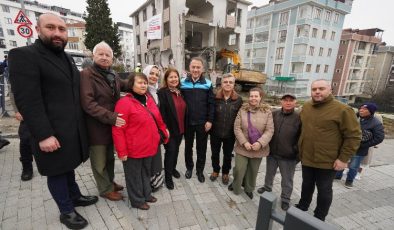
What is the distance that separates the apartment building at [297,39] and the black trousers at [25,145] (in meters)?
29.6

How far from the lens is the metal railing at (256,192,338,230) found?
2.68 feet

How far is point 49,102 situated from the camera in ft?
6.66

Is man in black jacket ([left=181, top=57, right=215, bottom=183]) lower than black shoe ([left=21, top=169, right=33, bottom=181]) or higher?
higher

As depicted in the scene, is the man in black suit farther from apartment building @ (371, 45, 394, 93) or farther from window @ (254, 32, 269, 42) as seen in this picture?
apartment building @ (371, 45, 394, 93)

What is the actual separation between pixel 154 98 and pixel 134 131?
707 mm

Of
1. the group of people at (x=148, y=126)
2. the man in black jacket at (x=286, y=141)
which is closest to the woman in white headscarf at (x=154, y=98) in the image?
the group of people at (x=148, y=126)

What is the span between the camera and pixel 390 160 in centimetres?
639

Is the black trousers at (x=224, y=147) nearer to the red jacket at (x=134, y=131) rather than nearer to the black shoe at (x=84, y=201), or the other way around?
the red jacket at (x=134, y=131)

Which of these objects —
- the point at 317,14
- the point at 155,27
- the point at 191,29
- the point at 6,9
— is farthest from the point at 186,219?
the point at 6,9

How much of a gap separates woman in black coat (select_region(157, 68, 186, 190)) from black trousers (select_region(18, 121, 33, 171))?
2081 millimetres

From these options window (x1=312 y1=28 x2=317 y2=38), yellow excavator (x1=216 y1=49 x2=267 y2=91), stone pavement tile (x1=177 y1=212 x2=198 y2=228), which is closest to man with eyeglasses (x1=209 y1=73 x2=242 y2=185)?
stone pavement tile (x1=177 y1=212 x2=198 y2=228)

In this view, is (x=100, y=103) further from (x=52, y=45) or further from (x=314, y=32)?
(x=314, y=32)

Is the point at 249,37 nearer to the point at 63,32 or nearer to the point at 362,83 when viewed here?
the point at 362,83

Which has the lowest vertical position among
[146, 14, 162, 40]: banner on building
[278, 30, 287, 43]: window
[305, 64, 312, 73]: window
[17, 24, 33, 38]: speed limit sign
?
[305, 64, 312, 73]: window
